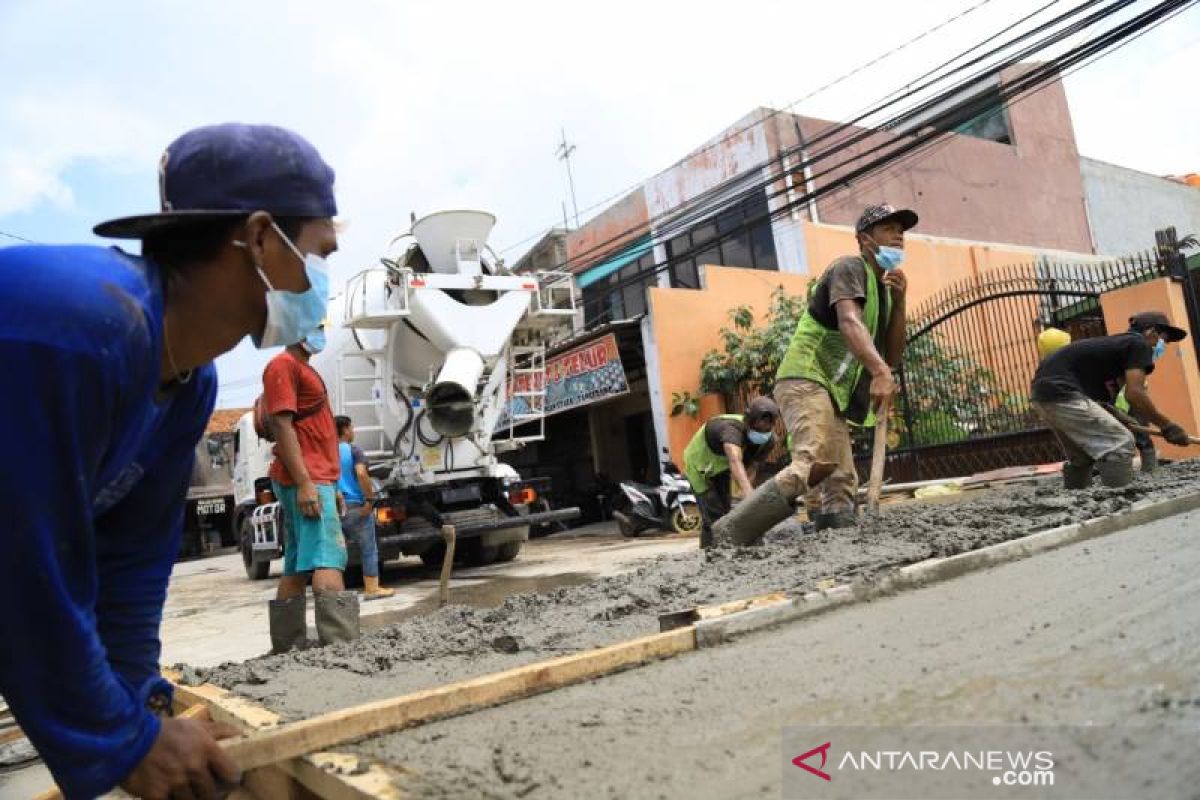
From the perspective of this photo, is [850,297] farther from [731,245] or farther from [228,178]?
[731,245]

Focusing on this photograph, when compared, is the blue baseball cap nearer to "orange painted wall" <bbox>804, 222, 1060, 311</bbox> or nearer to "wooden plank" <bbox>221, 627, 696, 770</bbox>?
"wooden plank" <bbox>221, 627, 696, 770</bbox>

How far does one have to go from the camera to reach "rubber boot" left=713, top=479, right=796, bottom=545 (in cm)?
428

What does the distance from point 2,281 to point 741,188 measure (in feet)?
54.4

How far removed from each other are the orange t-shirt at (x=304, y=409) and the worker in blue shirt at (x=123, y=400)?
215 cm

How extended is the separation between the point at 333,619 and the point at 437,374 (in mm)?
4953

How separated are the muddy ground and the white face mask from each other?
3.74 feet

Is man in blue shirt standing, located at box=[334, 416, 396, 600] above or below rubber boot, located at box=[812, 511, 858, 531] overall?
above

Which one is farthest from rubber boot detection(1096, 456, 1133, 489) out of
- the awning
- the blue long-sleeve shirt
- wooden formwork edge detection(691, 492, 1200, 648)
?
the awning

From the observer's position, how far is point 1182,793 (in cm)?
110

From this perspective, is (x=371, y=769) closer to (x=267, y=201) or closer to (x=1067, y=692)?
(x=267, y=201)

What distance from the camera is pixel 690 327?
1282 cm

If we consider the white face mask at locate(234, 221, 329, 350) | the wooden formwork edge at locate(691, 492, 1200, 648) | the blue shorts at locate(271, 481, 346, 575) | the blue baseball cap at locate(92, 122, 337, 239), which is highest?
the blue baseball cap at locate(92, 122, 337, 239)

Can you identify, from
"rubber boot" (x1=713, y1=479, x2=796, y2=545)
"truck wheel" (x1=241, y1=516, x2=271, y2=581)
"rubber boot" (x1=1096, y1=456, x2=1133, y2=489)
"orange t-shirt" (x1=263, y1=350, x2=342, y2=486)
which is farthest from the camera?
"truck wheel" (x1=241, y1=516, x2=271, y2=581)

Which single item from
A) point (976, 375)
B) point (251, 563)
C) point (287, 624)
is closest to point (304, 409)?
point (287, 624)
